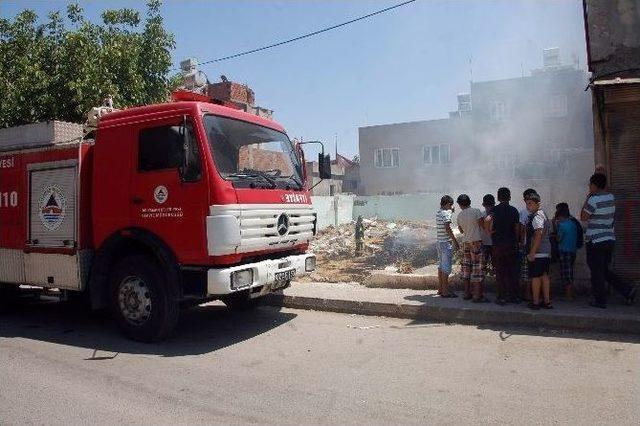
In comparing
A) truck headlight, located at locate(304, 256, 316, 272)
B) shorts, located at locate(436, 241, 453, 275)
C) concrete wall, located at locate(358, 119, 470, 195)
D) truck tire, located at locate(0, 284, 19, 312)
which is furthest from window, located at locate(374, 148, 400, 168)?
truck tire, located at locate(0, 284, 19, 312)

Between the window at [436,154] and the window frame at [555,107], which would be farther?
the window at [436,154]

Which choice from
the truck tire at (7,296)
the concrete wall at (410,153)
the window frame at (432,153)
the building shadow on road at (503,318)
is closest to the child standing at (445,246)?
the building shadow on road at (503,318)

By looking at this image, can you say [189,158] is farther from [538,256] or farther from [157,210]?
[538,256]

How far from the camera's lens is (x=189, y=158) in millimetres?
5152

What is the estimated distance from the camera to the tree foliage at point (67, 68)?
999 centimetres

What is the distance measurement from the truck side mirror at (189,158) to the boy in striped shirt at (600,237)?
4.92 meters

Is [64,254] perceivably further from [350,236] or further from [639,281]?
[350,236]

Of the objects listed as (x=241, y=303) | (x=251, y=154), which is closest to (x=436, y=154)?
(x=241, y=303)

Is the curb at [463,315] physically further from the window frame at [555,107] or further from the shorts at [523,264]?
the window frame at [555,107]

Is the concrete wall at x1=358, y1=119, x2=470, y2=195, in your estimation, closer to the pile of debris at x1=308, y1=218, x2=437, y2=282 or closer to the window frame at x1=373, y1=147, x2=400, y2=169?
the window frame at x1=373, y1=147, x2=400, y2=169

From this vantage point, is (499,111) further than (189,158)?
Yes

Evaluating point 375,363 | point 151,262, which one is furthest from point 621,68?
point 151,262

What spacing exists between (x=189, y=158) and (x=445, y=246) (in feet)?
13.4

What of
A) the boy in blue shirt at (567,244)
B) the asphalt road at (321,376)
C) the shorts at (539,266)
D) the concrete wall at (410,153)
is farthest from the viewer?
the concrete wall at (410,153)
